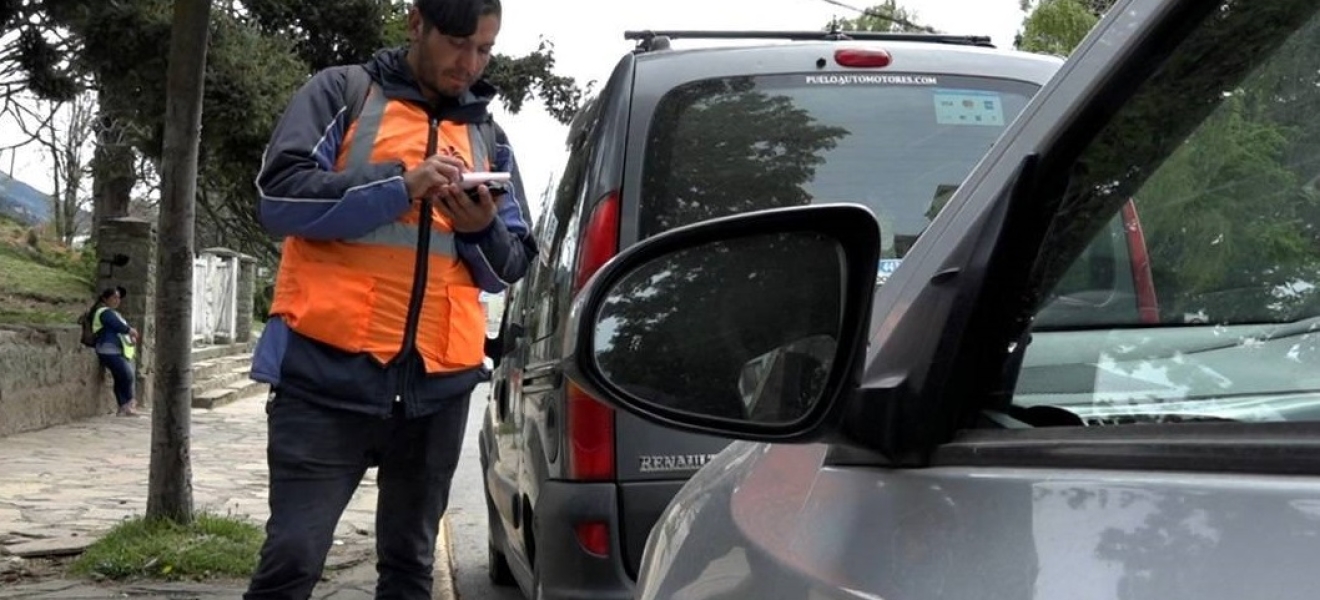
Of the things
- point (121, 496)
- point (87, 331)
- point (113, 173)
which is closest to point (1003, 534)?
point (121, 496)

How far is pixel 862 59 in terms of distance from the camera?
163 inches

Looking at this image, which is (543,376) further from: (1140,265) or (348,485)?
(1140,265)

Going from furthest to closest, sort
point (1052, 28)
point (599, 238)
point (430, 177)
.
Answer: point (1052, 28) → point (599, 238) → point (430, 177)

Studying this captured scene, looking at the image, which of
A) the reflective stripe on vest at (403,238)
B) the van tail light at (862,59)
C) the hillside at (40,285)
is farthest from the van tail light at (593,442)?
the hillside at (40,285)

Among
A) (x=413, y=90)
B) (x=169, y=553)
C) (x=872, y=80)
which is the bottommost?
(x=169, y=553)

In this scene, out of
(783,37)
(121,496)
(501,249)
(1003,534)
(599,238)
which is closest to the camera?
(1003,534)

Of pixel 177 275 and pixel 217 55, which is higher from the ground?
pixel 217 55

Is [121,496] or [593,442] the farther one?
[121,496]

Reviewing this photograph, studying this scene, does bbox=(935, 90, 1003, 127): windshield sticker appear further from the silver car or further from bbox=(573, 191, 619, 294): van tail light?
the silver car

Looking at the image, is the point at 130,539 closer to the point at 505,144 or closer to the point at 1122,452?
the point at 505,144

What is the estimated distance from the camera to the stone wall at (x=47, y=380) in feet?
42.8

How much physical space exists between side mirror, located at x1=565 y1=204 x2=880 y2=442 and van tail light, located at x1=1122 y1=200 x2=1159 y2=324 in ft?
0.87

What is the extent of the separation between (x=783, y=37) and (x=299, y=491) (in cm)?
213

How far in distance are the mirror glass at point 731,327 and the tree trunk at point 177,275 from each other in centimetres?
496
